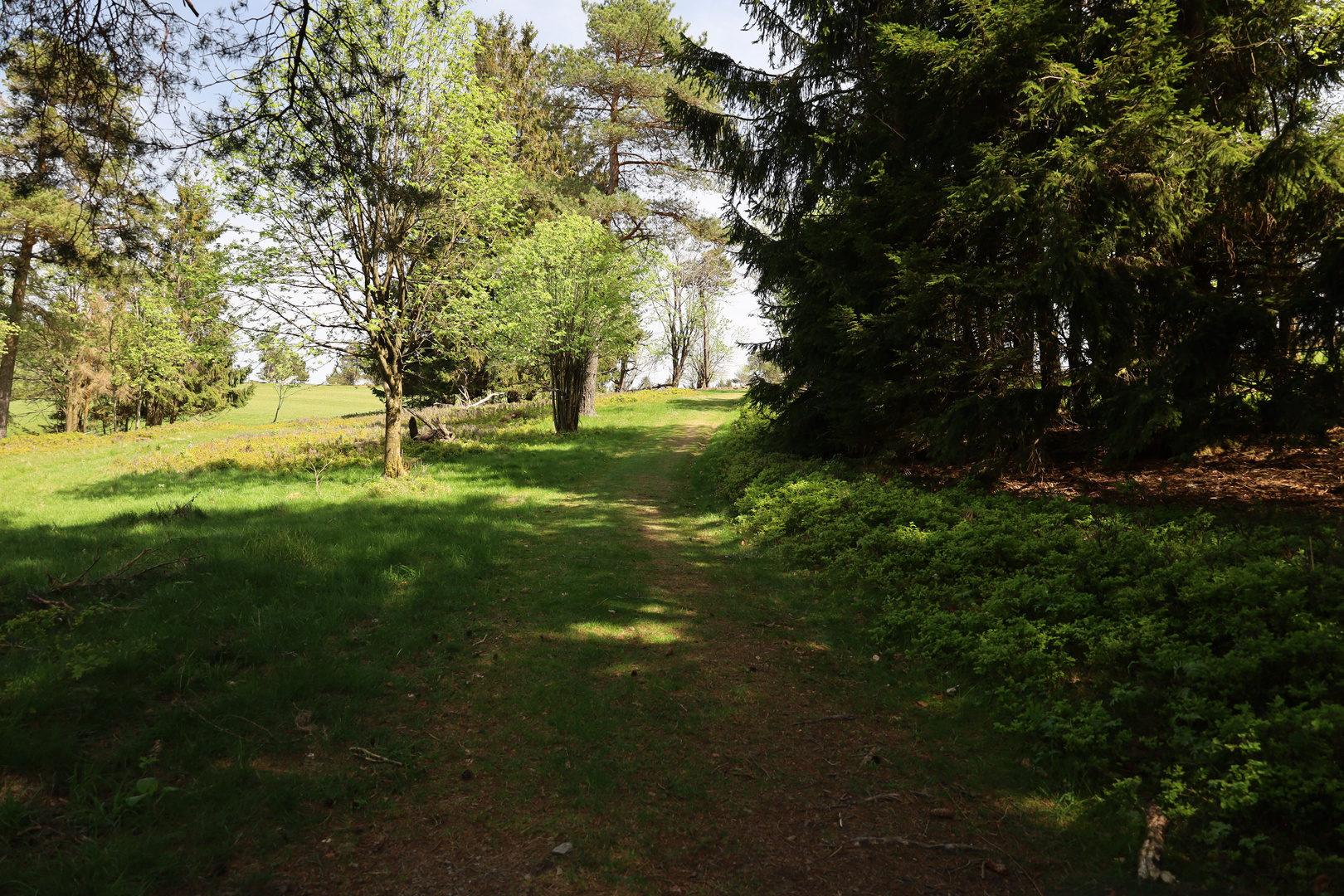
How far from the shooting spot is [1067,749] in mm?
3787

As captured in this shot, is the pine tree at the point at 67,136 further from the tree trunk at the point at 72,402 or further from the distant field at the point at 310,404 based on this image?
the distant field at the point at 310,404

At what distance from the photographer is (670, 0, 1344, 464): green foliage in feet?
19.5

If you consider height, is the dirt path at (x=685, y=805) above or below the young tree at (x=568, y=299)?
below

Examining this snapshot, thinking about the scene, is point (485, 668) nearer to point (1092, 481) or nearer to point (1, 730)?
point (1, 730)

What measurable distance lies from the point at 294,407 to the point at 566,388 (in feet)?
168

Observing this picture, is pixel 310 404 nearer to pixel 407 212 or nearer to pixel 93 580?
pixel 407 212

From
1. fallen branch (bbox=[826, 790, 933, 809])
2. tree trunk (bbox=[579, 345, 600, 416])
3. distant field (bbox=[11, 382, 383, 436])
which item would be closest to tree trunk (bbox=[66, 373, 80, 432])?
distant field (bbox=[11, 382, 383, 436])

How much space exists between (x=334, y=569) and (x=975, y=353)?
901 cm

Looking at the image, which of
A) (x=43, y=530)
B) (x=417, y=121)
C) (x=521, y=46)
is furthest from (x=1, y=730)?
(x=521, y=46)

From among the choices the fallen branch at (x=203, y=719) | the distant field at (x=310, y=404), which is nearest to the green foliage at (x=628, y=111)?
the fallen branch at (x=203, y=719)

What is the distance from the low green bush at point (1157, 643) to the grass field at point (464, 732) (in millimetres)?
442

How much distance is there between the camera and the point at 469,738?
13.8 feet

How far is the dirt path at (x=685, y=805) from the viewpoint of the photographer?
9.91 feet

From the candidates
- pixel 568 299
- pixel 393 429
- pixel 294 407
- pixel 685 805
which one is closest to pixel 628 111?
pixel 568 299
